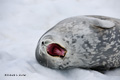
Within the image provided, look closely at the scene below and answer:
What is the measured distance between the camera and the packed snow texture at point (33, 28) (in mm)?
1866

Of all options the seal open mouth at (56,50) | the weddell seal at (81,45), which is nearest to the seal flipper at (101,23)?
the weddell seal at (81,45)

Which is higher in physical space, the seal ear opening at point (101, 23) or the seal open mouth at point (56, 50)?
the seal ear opening at point (101, 23)

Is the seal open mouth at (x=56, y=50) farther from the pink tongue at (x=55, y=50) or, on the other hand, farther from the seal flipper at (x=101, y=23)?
the seal flipper at (x=101, y=23)

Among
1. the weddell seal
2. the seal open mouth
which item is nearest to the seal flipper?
the weddell seal

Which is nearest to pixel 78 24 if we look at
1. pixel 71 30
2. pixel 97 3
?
pixel 71 30

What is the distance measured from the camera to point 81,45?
189 centimetres

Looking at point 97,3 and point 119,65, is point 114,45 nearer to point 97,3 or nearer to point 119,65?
point 119,65

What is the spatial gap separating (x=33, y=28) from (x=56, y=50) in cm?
123

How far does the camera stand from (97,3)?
365 cm

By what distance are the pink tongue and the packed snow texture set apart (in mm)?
151

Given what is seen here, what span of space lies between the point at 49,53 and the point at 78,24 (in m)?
0.34

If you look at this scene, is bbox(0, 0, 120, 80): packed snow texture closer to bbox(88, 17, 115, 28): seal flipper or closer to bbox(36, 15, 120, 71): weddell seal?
bbox(36, 15, 120, 71): weddell seal

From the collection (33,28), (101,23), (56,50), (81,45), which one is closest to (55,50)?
(56,50)

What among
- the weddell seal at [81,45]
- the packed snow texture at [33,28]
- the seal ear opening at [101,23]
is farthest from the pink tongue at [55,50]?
the seal ear opening at [101,23]
